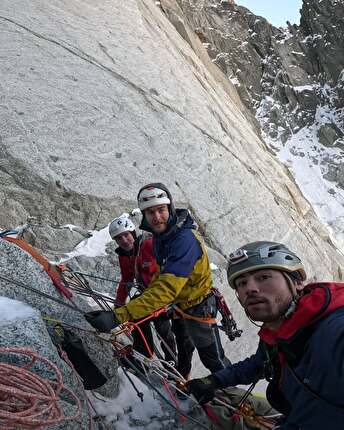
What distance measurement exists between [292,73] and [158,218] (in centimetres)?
4235

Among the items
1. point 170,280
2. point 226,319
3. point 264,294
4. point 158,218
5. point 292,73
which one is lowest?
point 226,319

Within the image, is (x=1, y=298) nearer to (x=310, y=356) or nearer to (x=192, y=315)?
(x=192, y=315)

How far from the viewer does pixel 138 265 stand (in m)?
5.34

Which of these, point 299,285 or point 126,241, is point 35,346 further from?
point 126,241

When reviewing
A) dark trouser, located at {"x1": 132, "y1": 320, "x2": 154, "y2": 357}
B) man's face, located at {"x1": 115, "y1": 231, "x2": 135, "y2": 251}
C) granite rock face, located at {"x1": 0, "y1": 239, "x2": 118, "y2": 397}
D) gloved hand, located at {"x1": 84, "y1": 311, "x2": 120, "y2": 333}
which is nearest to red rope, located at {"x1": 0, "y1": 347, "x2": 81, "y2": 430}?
gloved hand, located at {"x1": 84, "y1": 311, "x2": 120, "y2": 333}

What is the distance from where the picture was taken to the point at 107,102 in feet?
36.3

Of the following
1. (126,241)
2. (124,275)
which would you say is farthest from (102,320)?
(124,275)

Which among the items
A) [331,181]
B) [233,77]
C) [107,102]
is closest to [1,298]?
[107,102]

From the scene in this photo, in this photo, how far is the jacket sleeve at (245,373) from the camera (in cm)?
348

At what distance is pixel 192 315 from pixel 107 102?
7.77m

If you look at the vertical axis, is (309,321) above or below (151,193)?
above

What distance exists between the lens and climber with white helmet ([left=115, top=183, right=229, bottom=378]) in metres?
3.85

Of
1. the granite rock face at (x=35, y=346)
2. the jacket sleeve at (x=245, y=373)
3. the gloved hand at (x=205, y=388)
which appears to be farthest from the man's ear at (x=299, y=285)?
the granite rock face at (x=35, y=346)

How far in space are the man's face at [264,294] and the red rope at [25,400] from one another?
1287mm
